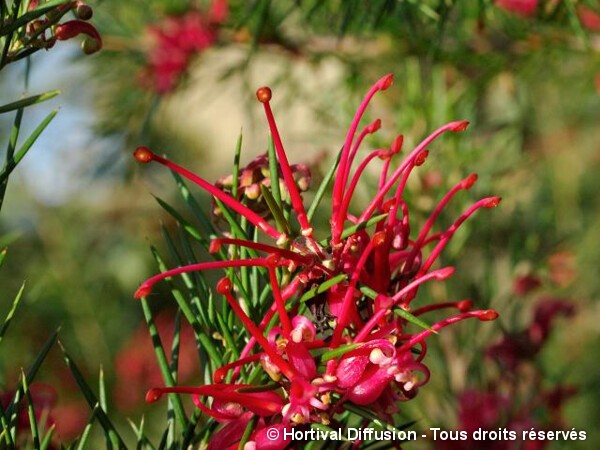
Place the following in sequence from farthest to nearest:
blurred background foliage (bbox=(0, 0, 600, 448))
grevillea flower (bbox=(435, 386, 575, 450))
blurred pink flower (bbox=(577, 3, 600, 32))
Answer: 1. blurred pink flower (bbox=(577, 3, 600, 32))
2. blurred background foliage (bbox=(0, 0, 600, 448))
3. grevillea flower (bbox=(435, 386, 575, 450))

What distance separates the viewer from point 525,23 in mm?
659

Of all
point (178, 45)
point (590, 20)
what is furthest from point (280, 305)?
point (590, 20)

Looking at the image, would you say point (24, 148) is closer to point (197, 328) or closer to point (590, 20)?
point (197, 328)

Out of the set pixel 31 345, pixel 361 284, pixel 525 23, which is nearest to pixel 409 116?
pixel 525 23

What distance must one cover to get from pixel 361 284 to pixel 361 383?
4cm

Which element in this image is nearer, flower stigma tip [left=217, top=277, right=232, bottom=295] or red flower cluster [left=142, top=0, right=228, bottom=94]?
flower stigma tip [left=217, top=277, right=232, bottom=295]

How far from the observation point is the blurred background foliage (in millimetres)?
653

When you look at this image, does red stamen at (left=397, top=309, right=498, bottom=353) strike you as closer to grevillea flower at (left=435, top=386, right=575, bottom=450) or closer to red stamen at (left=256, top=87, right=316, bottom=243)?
red stamen at (left=256, top=87, right=316, bottom=243)

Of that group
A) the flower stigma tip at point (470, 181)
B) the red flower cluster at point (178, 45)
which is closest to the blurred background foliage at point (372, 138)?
the red flower cluster at point (178, 45)

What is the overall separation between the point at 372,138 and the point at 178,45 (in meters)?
0.21

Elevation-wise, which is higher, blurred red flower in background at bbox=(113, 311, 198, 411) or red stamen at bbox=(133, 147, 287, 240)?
red stamen at bbox=(133, 147, 287, 240)

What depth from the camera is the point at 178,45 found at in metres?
0.73

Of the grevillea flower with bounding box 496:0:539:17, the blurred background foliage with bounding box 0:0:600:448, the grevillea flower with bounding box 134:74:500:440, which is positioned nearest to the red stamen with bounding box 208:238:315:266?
the grevillea flower with bounding box 134:74:500:440

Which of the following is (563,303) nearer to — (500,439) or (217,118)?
(500,439)
